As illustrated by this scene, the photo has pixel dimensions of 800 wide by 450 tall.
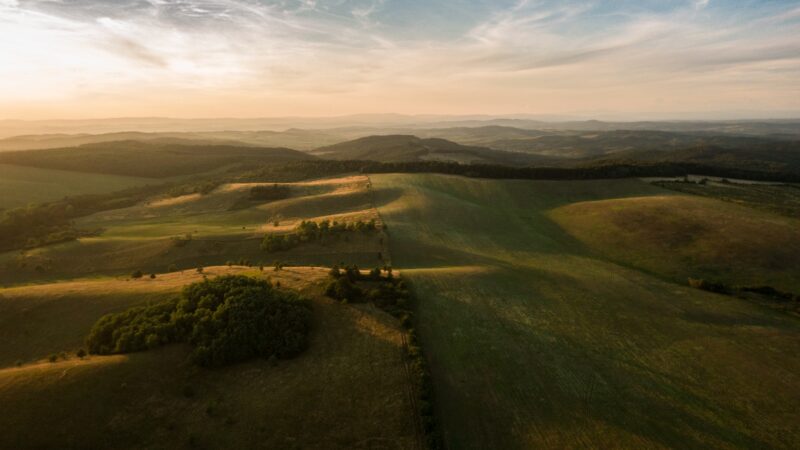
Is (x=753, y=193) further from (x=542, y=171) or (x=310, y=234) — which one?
(x=310, y=234)

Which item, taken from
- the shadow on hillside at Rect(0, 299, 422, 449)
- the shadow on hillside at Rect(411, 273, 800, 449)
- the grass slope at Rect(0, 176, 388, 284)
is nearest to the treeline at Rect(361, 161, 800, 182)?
the grass slope at Rect(0, 176, 388, 284)

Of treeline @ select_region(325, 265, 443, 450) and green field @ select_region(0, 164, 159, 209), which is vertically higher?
green field @ select_region(0, 164, 159, 209)

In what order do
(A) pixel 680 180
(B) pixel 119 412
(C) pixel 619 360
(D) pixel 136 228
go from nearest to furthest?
(B) pixel 119 412 < (C) pixel 619 360 < (D) pixel 136 228 < (A) pixel 680 180

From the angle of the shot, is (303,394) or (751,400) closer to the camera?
(303,394)

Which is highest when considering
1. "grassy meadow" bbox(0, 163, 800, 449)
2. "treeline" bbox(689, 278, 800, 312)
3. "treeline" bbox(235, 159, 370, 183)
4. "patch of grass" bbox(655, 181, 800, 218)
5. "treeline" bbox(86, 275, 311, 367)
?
"treeline" bbox(235, 159, 370, 183)

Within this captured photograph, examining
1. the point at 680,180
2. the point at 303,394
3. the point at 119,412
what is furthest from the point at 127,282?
the point at 680,180

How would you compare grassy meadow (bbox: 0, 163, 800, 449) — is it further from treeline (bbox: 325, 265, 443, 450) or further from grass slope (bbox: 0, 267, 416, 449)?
treeline (bbox: 325, 265, 443, 450)

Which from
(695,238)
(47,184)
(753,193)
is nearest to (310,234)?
(695,238)

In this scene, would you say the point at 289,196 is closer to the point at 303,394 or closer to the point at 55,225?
the point at 55,225

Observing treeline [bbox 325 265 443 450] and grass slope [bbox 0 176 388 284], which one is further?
grass slope [bbox 0 176 388 284]
